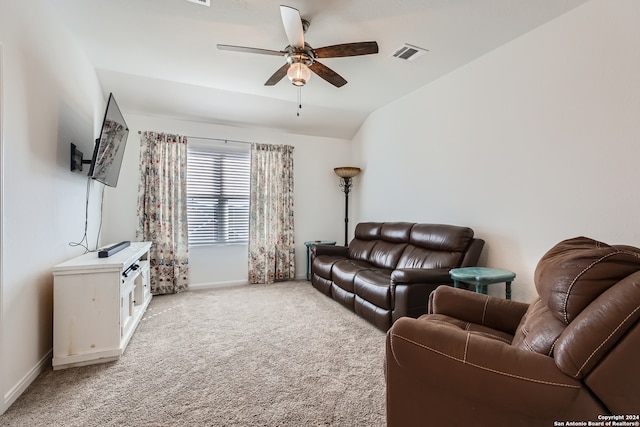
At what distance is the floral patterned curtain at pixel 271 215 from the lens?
4.47 metres

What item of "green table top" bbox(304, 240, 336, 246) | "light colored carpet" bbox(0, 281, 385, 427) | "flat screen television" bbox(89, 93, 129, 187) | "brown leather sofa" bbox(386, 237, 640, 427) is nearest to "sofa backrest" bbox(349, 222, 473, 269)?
"green table top" bbox(304, 240, 336, 246)

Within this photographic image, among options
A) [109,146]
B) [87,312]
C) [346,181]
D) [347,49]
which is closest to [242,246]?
[346,181]

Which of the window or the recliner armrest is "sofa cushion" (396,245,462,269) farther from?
the window

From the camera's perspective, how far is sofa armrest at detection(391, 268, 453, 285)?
2490mm

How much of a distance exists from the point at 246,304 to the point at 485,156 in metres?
3.13

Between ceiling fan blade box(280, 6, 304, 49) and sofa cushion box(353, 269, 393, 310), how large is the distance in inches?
86.1

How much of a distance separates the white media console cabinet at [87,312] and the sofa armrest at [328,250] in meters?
2.43

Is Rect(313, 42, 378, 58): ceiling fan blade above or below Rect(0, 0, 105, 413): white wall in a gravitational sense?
above

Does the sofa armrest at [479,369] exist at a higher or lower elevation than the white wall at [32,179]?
lower

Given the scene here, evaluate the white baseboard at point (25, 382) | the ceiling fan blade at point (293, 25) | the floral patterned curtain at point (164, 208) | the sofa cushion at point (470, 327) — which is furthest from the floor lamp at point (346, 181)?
the white baseboard at point (25, 382)

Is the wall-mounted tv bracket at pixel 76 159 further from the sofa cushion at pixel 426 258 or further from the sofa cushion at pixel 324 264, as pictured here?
the sofa cushion at pixel 426 258

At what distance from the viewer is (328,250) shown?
423cm

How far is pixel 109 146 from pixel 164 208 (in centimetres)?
148

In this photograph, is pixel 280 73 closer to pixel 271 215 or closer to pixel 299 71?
pixel 299 71
